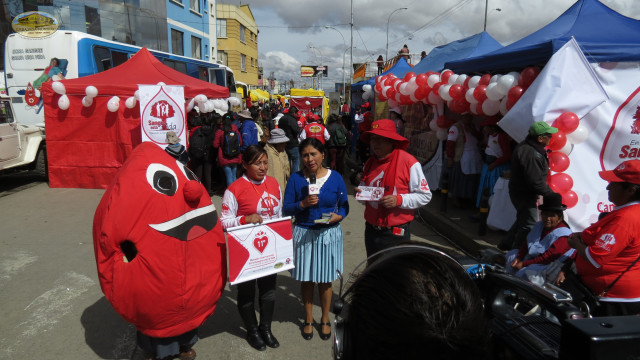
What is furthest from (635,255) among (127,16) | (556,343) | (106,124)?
(127,16)

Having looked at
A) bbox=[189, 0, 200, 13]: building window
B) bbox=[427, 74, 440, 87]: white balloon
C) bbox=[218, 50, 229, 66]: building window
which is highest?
bbox=[189, 0, 200, 13]: building window

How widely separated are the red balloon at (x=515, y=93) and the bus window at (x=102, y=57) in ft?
33.5

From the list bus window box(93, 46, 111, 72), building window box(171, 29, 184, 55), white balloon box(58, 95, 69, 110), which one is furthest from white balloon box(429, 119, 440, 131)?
building window box(171, 29, 184, 55)

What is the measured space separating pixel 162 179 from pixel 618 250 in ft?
9.67

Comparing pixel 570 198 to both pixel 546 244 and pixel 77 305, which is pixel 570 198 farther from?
pixel 77 305

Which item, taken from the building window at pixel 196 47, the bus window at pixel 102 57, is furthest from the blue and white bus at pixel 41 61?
the building window at pixel 196 47

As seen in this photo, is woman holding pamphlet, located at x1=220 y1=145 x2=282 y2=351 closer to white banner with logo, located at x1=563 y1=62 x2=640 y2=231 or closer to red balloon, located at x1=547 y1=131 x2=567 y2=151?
red balloon, located at x1=547 y1=131 x2=567 y2=151

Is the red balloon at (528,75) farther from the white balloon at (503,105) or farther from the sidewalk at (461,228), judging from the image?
the sidewalk at (461,228)

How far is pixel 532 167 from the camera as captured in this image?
429 centimetres

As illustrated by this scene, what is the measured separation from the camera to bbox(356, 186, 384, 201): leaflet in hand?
10.6 ft

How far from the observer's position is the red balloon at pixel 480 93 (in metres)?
5.80

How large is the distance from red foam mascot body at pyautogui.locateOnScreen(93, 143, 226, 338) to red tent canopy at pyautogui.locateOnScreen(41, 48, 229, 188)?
22.8 ft

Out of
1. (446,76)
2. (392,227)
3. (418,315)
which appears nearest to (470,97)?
(446,76)

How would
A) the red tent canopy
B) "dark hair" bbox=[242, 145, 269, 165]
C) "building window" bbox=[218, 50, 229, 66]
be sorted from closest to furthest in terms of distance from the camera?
"dark hair" bbox=[242, 145, 269, 165]
the red tent canopy
"building window" bbox=[218, 50, 229, 66]
